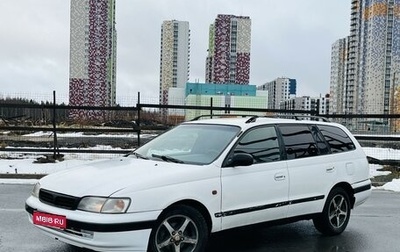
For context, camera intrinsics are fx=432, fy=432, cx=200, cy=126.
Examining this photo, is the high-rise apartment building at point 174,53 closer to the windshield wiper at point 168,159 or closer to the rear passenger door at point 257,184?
the rear passenger door at point 257,184

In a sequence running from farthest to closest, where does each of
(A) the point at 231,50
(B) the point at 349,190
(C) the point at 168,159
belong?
(A) the point at 231,50, (B) the point at 349,190, (C) the point at 168,159

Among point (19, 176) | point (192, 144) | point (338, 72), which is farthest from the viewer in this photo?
point (338, 72)

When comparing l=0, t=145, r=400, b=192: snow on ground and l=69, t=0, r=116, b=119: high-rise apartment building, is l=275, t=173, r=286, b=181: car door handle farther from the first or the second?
l=69, t=0, r=116, b=119: high-rise apartment building

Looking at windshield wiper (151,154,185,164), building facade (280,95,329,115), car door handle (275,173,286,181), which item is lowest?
car door handle (275,173,286,181)

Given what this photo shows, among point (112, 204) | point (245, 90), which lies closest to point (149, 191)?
point (112, 204)

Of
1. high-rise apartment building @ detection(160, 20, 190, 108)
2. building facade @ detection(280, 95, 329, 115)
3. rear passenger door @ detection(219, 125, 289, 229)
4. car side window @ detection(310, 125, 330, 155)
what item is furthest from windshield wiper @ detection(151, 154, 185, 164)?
high-rise apartment building @ detection(160, 20, 190, 108)

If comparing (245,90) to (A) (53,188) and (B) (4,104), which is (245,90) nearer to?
(B) (4,104)

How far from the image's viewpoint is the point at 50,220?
4.29m

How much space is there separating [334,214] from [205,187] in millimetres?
2435

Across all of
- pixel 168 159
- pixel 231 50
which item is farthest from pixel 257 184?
pixel 231 50

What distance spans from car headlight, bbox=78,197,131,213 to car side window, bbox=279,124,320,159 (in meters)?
2.40

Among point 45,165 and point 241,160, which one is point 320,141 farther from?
point 45,165

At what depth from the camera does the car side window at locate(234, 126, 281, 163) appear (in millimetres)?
5215

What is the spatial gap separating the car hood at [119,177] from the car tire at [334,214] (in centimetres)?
208
